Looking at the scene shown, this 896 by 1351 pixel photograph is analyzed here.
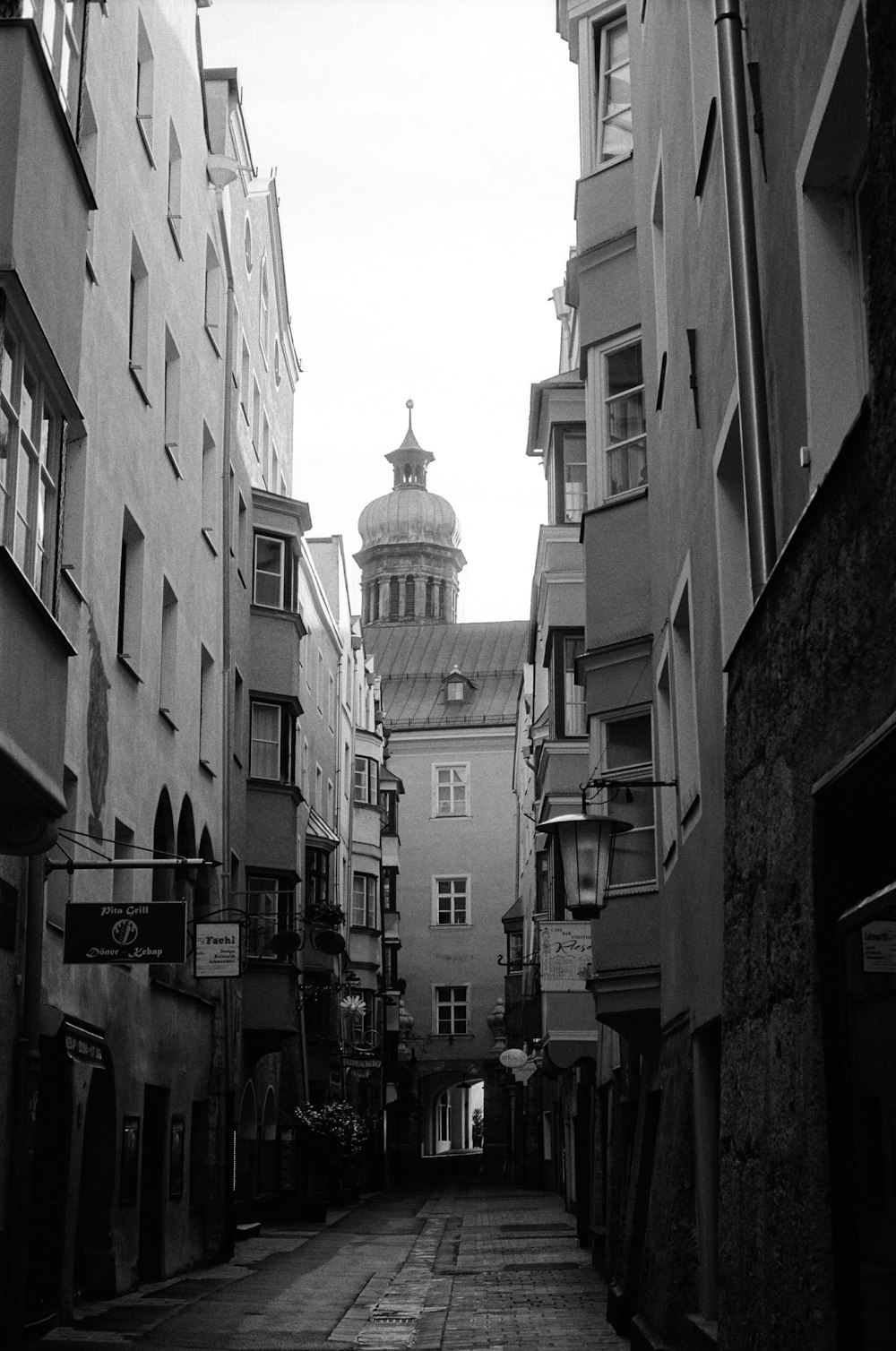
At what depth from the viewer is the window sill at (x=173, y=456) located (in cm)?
2178

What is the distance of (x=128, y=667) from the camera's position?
1903 centimetres

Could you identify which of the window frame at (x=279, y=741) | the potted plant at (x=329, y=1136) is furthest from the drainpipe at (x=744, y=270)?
the potted plant at (x=329, y=1136)

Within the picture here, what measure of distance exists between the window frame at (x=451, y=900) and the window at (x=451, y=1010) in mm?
2479

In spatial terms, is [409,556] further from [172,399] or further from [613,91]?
[613,91]

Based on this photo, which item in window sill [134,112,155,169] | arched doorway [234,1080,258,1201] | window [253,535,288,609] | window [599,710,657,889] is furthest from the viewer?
window [253,535,288,609]

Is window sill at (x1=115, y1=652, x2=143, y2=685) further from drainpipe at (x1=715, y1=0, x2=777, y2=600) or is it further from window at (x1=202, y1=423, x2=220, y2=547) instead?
drainpipe at (x1=715, y1=0, x2=777, y2=600)

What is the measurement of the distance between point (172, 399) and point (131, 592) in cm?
392

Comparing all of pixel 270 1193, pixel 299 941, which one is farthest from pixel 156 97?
pixel 270 1193

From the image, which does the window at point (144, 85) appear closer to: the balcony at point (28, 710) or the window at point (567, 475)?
the window at point (567, 475)

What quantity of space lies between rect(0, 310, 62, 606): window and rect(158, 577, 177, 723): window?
10592 mm

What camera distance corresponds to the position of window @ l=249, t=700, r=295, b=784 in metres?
30.1

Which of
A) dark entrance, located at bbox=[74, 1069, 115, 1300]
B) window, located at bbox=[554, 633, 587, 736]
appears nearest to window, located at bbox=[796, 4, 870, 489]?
dark entrance, located at bbox=[74, 1069, 115, 1300]

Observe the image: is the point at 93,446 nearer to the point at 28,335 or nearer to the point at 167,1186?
the point at 28,335

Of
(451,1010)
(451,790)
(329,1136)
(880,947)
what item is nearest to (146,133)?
(880,947)
